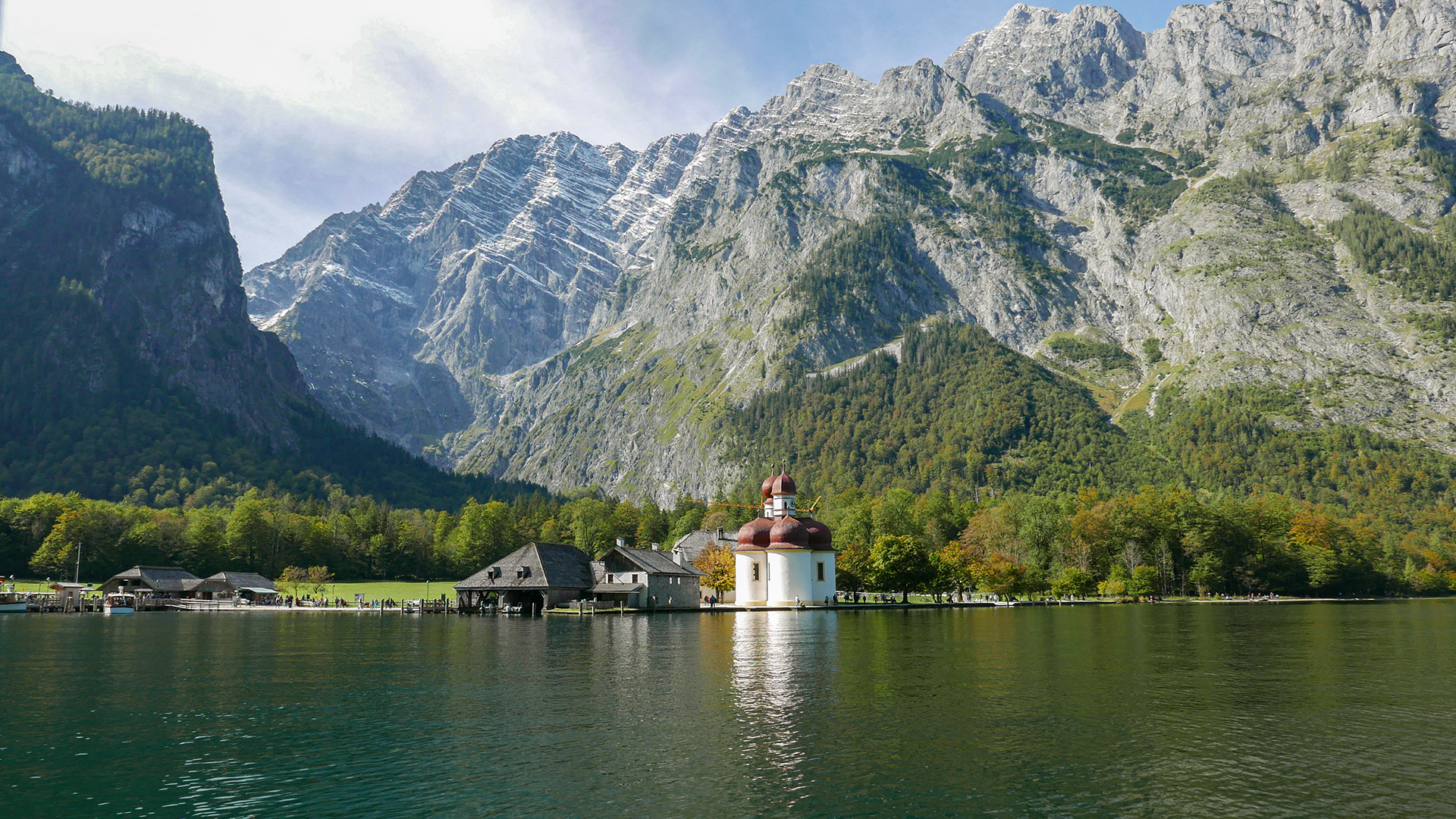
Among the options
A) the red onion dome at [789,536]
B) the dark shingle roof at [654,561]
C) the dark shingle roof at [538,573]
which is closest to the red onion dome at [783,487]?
the red onion dome at [789,536]

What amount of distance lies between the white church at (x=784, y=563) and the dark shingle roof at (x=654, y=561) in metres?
7.29

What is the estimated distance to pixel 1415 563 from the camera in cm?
17175

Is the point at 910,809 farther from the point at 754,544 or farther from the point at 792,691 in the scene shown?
the point at 754,544

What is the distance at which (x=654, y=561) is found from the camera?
390 feet

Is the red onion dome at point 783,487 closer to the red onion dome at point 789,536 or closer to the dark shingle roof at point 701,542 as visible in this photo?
the dark shingle roof at point 701,542

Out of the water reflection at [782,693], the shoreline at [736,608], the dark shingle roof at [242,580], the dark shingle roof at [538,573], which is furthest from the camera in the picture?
the dark shingle roof at [242,580]

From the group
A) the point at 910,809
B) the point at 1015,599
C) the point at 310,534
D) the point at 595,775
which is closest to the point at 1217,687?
the point at 910,809

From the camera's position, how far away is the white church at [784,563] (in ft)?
399

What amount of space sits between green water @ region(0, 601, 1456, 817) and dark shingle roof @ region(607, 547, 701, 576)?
171ft

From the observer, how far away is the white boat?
11831 centimetres

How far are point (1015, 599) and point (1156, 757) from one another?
116455 mm

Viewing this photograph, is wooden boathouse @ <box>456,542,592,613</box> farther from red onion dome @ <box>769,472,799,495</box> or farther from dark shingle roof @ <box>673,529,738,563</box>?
red onion dome @ <box>769,472,799,495</box>

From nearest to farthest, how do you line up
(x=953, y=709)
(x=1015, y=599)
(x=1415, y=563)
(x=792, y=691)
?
(x=953, y=709) → (x=792, y=691) → (x=1015, y=599) → (x=1415, y=563)

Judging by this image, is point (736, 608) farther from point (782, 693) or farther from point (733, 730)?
point (733, 730)
